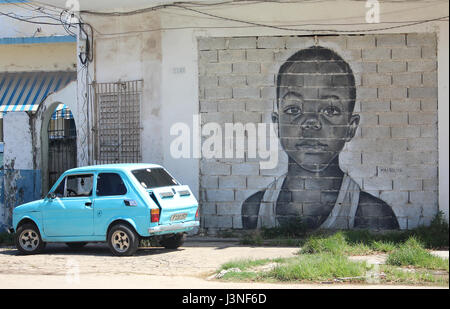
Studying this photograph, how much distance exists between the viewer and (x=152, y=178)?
1232 cm

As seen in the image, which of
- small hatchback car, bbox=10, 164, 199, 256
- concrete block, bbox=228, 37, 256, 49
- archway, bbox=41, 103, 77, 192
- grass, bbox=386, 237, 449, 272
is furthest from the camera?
archway, bbox=41, 103, 77, 192

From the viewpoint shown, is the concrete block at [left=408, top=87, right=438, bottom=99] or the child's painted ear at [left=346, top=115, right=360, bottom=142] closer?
the concrete block at [left=408, top=87, right=438, bottom=99]

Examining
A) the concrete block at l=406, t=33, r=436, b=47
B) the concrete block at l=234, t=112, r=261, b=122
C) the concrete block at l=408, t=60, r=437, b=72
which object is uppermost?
the concrete block at l=406, t=33, r=436, b=47

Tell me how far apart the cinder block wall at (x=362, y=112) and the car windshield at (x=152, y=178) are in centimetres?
205

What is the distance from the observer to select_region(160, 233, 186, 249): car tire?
41.5ft

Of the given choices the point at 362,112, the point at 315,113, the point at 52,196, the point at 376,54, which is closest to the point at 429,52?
the point at 376,54

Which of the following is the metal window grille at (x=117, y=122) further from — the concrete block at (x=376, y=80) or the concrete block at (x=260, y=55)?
the concrete block at (x=376, y=80)

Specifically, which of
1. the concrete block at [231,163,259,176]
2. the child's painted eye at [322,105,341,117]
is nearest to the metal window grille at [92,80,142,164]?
the concrete block at [231,163,259,176]

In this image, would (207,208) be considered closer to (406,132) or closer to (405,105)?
(406,132)

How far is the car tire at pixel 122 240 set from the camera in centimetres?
1176

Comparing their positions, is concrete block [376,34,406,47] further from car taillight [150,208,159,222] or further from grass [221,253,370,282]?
car taillight [150,208,159,222]

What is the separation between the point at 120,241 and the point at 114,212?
0.52 metres

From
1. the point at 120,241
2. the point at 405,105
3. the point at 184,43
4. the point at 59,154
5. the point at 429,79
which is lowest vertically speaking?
the point at 120,241

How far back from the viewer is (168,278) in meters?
9.95
